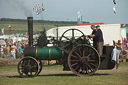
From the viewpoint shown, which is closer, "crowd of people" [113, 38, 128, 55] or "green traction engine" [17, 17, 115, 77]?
"green traction engine" [17, 17, 115, 77]

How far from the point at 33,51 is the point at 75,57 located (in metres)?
1.63

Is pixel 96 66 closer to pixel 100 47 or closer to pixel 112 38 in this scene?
pixel 100 47

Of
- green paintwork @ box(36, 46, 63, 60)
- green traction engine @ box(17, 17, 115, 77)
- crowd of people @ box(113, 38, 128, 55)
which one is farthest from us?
crowd of people @ box(113, 38, 128, 55)

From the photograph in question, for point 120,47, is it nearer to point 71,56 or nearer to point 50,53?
point 71,56

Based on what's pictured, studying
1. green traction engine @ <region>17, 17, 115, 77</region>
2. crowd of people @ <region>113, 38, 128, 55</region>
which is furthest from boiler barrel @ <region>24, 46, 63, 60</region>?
crowd of people @ <region>113, 38, 128, 55</region>

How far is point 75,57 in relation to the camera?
Answer: 10.8 meters

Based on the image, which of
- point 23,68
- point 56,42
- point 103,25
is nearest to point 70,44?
point 56,42

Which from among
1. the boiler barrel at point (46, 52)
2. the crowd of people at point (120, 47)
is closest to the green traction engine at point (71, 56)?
the boiler barrel at point (46, 52)

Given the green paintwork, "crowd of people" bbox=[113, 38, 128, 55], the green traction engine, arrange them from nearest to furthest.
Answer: the green traction engine < the green paintwork < "crowd of people" bbox=[113, 38, 128, 55]

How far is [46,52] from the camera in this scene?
11062mm

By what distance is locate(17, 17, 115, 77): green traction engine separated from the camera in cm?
1072

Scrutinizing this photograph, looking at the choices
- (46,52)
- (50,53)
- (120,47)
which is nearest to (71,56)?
(50,53)

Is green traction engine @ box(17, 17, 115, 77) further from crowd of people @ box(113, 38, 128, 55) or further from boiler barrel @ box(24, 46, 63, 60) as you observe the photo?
crowd of people @ box(113, 38, 128, 55)

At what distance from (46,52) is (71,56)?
964mm
